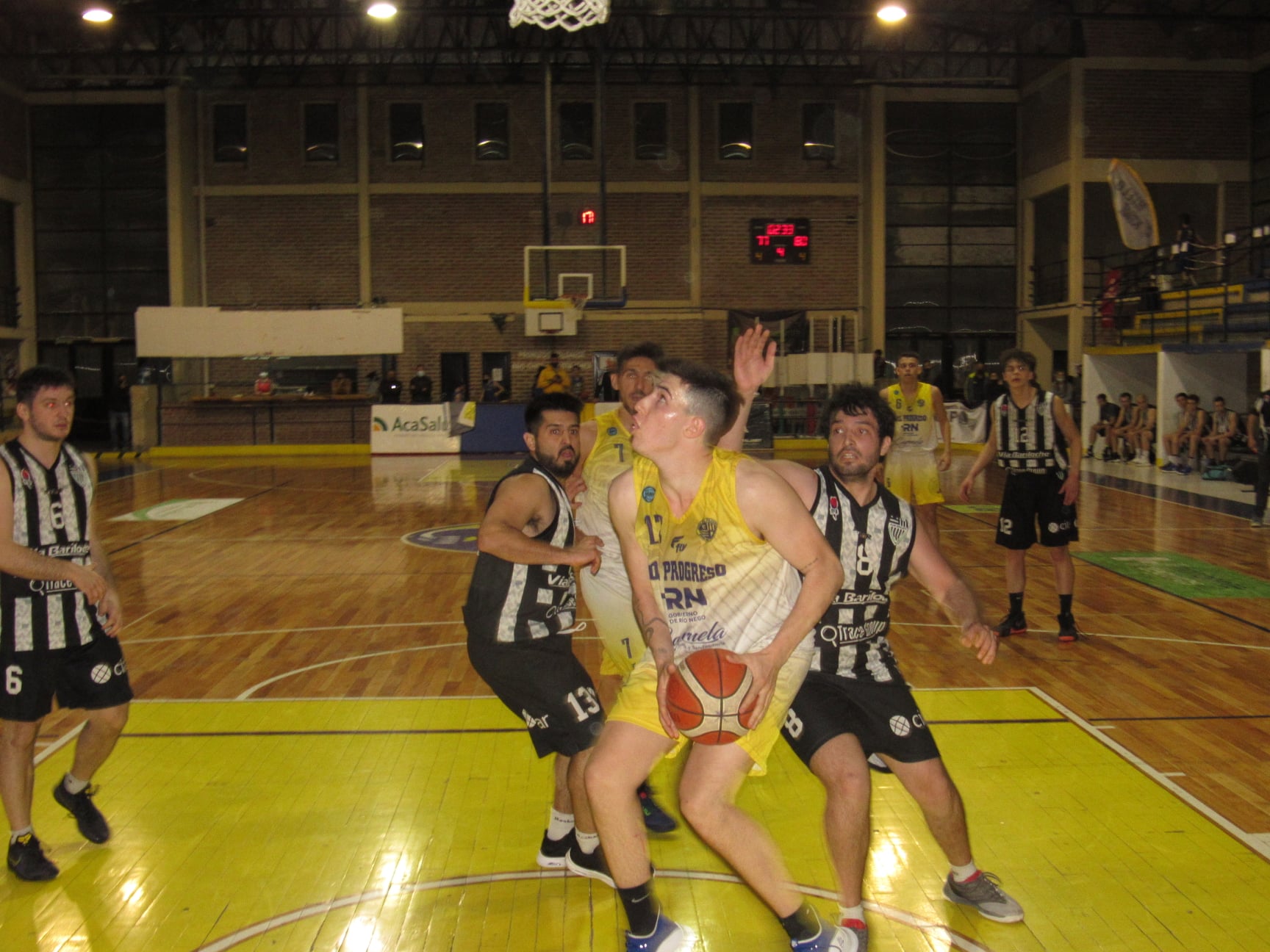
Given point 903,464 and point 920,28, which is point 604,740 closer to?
point 903,464

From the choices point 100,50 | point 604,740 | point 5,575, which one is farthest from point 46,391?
point 100,50

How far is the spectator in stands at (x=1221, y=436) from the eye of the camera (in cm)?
1677

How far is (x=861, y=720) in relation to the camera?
11.2ft

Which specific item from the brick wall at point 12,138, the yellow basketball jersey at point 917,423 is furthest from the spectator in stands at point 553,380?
the brick wall at point 12,138

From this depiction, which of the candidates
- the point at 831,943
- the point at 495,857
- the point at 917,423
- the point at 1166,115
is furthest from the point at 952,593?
the point at 1166,115

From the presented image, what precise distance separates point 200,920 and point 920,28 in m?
24.9

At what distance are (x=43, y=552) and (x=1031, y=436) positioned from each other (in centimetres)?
548

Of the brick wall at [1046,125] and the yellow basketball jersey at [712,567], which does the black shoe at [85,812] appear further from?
the brick wall at [1046,125]

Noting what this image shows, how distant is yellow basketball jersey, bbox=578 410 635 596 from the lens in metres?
4.77

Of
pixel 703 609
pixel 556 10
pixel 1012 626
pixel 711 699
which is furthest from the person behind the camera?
pixel 556 10

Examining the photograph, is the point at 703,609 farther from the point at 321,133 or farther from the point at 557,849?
the point at 321,133

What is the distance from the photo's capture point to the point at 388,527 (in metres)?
12.8

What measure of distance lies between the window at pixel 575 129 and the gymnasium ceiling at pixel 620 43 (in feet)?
2.07

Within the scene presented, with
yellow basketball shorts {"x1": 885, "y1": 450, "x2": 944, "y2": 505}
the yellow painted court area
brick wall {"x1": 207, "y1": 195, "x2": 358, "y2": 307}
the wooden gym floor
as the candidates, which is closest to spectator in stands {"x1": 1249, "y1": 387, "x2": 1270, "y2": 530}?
the wooden gym floor
